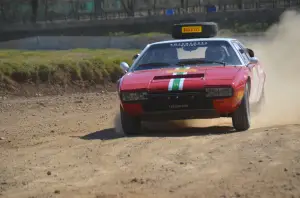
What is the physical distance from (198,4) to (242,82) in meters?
37.7

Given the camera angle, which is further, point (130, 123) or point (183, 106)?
point (130, 123)

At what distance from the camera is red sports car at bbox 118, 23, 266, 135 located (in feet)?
30.2

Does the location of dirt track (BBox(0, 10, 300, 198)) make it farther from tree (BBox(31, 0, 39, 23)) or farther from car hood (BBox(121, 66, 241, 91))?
tree (BBox(31, 0, 39, 23))

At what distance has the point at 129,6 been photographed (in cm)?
4947

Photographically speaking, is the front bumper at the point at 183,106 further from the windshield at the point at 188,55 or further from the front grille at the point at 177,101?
the windshield at the point at 188,55

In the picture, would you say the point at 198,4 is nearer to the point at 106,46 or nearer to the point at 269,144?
the point at 106,46

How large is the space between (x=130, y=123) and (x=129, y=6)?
1590 inches

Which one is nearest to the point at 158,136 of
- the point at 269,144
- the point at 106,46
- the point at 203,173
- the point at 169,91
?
the point at 169,91

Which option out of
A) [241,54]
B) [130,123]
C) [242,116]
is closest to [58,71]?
[241,54]

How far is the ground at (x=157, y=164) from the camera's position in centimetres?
593

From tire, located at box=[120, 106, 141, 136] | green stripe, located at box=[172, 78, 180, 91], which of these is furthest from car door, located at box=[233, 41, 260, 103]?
tire, located at box=[120, 106, 141, 136]

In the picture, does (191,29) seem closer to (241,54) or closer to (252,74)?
(241,54)

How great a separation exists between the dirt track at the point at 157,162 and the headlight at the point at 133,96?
53 cm

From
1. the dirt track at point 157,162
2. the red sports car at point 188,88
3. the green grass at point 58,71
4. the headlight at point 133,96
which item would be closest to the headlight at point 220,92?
the red sports car at point 188,88
